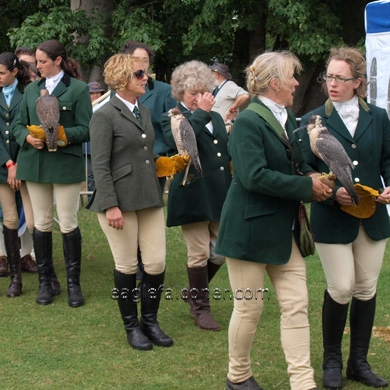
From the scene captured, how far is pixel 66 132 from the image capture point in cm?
662

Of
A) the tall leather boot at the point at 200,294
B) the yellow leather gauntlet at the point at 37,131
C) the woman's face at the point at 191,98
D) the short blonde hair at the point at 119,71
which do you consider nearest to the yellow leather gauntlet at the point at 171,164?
the woman's face at the point at 191,98

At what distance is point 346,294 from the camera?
4801 millimetres

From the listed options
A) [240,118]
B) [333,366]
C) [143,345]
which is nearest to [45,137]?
[143,345]

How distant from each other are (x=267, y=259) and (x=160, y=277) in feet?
5.13

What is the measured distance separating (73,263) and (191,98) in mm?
1934

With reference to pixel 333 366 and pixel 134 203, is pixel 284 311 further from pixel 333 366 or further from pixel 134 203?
pixel 134 203

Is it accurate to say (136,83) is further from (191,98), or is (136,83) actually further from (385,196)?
(385,196)

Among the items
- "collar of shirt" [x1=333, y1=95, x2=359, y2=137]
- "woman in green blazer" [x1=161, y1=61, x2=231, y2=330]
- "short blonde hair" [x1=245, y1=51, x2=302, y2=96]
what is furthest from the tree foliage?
"short blonde hair" [x1=245, y1=51, x2=302, y2=96]

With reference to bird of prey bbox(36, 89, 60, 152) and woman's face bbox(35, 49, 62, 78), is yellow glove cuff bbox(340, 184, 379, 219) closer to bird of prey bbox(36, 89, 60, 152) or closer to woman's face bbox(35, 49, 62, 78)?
bird of prey bbox(36, 89, 60, 152)

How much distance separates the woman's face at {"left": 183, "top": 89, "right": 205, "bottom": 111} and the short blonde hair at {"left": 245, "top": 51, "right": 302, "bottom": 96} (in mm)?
1509

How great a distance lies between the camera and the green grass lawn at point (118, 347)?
5.11 m

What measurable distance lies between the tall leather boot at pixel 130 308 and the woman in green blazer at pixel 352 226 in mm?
1394

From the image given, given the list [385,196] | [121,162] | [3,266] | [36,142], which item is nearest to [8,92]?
[36,142]

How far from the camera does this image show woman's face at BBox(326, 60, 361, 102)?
4.82 meters
